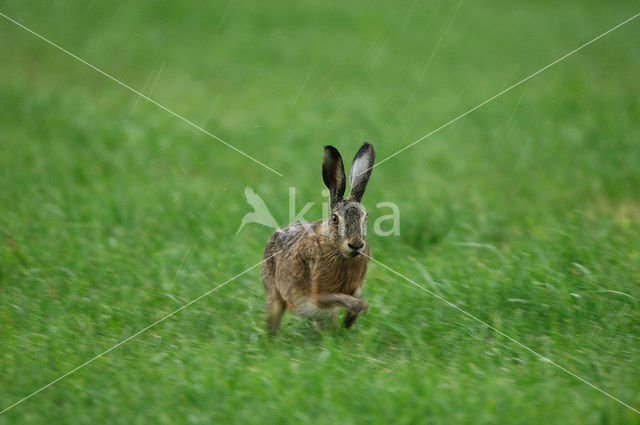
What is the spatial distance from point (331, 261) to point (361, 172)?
588 millimetres

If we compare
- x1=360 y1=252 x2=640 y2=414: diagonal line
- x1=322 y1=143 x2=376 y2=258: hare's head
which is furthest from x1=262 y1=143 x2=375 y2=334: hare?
x1=360 y1=252 x2=640 y2=414: diagonal line

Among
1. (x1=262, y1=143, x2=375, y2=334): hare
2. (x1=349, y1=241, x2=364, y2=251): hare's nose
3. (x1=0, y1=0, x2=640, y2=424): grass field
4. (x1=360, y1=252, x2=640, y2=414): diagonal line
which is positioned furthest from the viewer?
(x1=262, y1=143, x2=375, y2=334): hare

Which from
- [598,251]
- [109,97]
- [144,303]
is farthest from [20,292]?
[109,97]

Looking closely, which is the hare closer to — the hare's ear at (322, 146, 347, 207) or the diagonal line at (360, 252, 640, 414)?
the hare's ear at (322, 146, 347, 207)

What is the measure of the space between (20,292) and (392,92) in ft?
22.9

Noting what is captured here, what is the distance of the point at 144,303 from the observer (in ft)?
17.1

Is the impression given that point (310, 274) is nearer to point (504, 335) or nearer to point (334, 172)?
point (334, 172)

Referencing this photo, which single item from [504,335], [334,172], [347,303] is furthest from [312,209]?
[504,335]

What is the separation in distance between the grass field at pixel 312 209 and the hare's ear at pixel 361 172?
2.73ft

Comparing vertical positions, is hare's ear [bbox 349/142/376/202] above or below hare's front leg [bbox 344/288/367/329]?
above

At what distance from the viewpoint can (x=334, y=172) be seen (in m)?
4.59

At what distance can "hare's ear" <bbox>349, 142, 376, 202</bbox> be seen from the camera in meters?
4.60

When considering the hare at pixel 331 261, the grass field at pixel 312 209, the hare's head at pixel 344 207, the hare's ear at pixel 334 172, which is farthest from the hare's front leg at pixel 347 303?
the hare's ear at pixel 334 172

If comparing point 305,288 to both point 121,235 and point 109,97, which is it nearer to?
point 121,235
